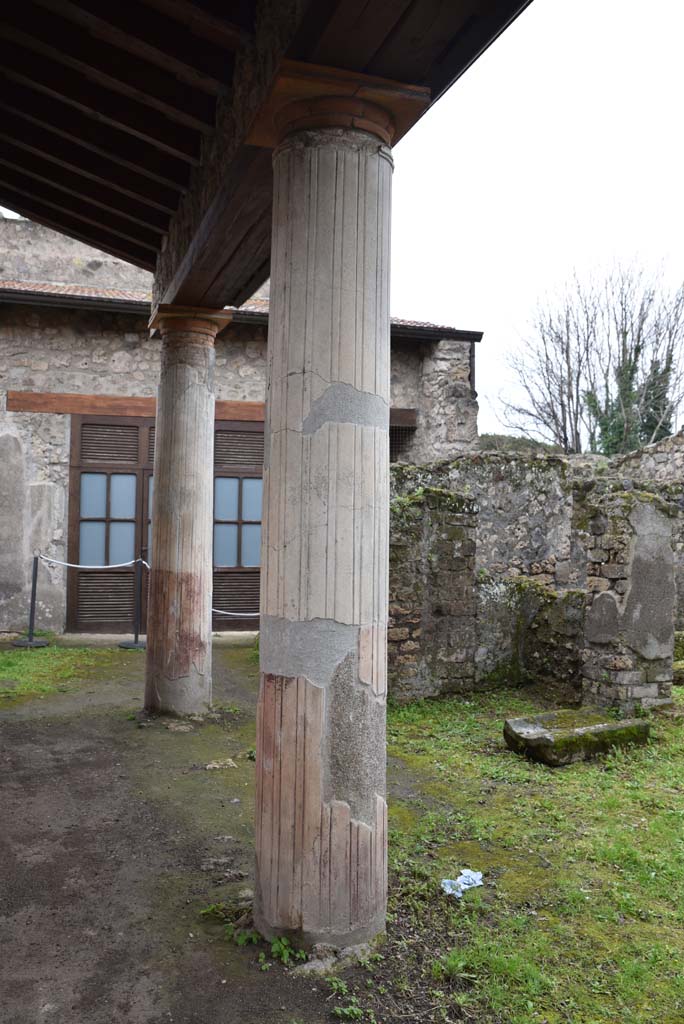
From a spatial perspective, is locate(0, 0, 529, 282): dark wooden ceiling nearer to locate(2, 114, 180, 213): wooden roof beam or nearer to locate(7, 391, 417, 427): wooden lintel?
locate(2, 114, 180, 213): wooden roof beam

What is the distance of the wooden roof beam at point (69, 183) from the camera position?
5.10 metres

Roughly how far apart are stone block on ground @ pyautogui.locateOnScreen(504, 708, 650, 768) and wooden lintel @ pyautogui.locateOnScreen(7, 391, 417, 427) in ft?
17.3

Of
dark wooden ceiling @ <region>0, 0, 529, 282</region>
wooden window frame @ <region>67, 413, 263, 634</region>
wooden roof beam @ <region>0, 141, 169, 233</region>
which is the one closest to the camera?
dark wooden ceiling @ <region>0, 0, 529, 282</region>

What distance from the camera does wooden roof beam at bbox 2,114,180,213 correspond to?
4.77 meters

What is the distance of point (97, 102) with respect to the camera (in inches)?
166

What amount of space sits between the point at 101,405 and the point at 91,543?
1.84 m

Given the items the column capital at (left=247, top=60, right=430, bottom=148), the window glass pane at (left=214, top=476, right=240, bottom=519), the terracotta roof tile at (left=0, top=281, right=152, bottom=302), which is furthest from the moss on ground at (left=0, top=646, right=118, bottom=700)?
the column capital at (left=247, top=60, right=430, bottom=148)

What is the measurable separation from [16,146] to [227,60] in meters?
1.94

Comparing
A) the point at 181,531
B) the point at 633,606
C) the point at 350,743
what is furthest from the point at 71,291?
the point at 350,743

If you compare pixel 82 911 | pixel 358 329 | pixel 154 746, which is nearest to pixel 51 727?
pixel 154 746

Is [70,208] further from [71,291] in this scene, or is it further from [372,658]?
[71,291]

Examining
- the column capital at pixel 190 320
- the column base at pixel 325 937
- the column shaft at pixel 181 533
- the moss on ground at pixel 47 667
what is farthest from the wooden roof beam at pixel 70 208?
the column base at pixel 325 937

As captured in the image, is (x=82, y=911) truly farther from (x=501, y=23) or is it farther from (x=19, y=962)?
(x=501, y=23)

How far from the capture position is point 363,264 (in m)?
2.92
